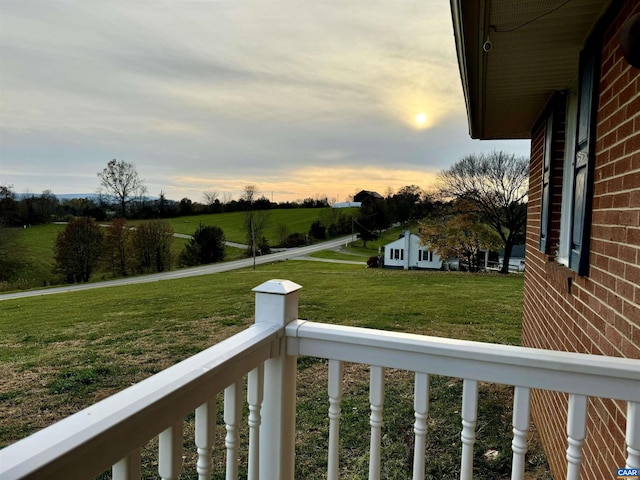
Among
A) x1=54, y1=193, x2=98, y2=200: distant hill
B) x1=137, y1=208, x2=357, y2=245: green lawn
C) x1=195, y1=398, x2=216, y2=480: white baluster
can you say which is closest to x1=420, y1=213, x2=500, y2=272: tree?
x1=137, y1=208, x2=357, y2=245: green lawn

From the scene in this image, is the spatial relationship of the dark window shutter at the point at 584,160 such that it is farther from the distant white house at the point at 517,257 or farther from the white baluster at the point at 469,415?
the distant white house at the point at 517,257

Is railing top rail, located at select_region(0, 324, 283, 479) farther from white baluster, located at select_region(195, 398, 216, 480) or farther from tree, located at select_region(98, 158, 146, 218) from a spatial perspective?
tree, located at select_region(98, 158, 146, 218)

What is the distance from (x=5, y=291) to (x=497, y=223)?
21.8 meters

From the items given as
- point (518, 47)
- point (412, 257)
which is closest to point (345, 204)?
point (412, 257)

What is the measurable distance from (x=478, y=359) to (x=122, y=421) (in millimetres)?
880

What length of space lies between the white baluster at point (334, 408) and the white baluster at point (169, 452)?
20.5 inches

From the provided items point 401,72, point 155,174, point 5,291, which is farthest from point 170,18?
point 155,174

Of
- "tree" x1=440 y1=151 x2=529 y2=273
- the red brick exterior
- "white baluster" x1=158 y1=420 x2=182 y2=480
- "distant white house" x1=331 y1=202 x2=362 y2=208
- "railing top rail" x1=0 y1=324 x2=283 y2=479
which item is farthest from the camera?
"distant white house" x1=331 y1=202 x2=362 y2=208

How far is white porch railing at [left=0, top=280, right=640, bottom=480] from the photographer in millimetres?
661

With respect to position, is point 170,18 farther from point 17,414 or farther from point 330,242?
point 330,242

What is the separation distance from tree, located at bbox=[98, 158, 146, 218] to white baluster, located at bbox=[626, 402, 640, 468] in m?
26.8

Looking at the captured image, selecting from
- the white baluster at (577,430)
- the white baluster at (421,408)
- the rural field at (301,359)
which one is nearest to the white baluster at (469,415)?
the white baluster at (421,408)

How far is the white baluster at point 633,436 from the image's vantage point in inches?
38.4

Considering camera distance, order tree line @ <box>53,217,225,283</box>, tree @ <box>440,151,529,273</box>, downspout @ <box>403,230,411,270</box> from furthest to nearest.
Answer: downspout @ <box>403,230,411,270</box>
tree line @ <box>53,217,225,283</box>
tree @ <box>440,151,529,273</box>
